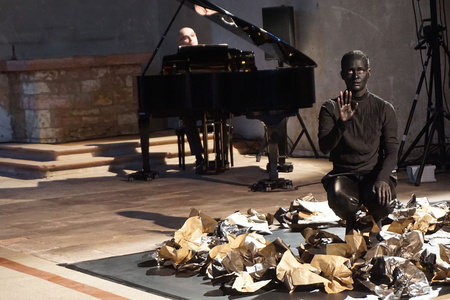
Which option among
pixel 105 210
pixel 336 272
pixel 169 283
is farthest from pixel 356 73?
pixel 105 210

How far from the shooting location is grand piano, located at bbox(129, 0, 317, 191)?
28.3ft

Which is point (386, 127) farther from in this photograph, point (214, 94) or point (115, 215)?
point (214, 94)

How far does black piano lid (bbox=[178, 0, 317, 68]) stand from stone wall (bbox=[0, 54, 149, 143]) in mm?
3510

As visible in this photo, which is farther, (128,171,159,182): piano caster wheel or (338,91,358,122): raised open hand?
(128,171,159,182): piano caster wheel

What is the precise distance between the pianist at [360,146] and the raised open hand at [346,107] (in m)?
0.12

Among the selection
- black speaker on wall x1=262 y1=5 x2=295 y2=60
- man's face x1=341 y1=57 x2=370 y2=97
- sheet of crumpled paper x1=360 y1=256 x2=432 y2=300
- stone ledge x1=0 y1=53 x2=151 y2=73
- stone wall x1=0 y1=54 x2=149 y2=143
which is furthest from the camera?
stone wall x1=0 y1=54 x2=149 y2=143

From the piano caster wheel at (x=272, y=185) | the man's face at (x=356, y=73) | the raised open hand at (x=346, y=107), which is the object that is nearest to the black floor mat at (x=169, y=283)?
the raised open hand at (x=346, y=107)

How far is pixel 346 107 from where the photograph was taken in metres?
5.07

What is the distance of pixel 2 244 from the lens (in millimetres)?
6598

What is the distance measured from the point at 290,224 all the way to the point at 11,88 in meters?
7.06

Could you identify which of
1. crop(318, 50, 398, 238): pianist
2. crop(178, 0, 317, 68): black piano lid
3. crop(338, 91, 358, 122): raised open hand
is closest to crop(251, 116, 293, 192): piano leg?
crop(178, 0, 317, 68): black piano lid

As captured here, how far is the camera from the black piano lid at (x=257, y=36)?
8.81 m

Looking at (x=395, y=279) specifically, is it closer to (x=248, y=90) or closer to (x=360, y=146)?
(x=360, y=146)

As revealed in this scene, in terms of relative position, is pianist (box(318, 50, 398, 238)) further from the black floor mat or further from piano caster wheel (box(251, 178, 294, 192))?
piano caster wheel (box(251, 178, 294, 192))
